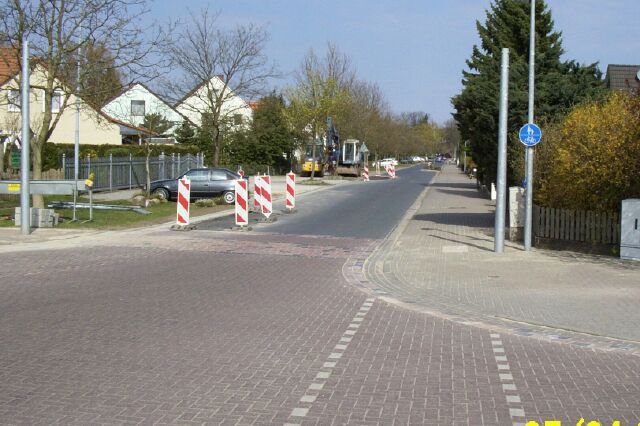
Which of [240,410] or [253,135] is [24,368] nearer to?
[240,410]

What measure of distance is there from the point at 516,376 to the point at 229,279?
6313 mm

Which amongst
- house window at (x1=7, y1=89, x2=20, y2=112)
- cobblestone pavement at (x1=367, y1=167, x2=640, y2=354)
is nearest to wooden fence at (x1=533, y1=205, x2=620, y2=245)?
cobblestone pavement at (x1=367, y1=167, x2=640, y2=354)

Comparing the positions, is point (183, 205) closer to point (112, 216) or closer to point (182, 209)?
point (182, 209)

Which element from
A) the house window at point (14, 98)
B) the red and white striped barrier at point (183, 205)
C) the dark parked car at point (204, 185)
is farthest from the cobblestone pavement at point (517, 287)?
the dark parked car at point (204, 185)

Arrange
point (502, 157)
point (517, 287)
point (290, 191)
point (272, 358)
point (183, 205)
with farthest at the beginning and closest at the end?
1. point (290, 191)
2. point (183, 205)
3. point (502, 157)
4. point (517, 287)
5. point (272, 358)

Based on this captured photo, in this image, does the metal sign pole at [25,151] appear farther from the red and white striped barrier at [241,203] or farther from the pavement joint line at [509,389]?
the pavement joint line at [509,389]

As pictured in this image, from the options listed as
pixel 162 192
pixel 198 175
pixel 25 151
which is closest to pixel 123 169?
pixel 162 192

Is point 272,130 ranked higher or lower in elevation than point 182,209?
higher

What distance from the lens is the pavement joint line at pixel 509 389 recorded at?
5504mm

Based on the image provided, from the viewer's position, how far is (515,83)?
28.3 metres

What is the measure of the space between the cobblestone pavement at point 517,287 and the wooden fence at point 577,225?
0.68m

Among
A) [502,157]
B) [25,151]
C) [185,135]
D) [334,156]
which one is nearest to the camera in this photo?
[502,157]

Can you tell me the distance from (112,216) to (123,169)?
15.5m

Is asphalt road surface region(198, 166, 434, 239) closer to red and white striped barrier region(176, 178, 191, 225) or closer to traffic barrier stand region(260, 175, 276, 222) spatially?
traffic barrier stand region(260, 175, 276, 222)
